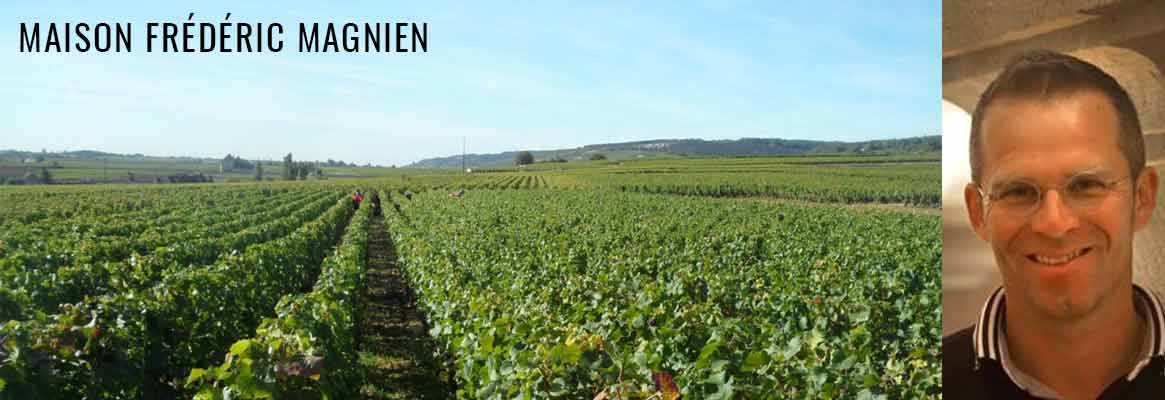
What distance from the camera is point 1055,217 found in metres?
1.50

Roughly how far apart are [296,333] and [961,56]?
13.7 ft

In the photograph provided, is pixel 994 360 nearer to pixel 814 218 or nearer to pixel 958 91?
pixel 958 91

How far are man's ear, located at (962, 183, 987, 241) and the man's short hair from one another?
0.09 ft

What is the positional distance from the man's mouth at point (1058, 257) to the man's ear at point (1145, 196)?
0.12m

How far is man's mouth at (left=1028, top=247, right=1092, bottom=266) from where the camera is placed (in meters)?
1.50

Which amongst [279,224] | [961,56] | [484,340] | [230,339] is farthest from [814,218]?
[961,56]

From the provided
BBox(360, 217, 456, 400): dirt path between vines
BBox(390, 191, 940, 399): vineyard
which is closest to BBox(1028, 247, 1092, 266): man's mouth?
BBox(390, 191, 940, 399): vineyard

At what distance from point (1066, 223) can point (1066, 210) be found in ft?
0.08

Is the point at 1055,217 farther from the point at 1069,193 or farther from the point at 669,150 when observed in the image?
the point at 669,150

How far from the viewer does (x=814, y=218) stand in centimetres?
2086

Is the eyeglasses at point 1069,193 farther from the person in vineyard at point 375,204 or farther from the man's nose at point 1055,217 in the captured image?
the person in vineyard at point 375,204

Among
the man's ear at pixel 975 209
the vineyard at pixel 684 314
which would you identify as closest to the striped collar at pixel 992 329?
the man's ear at pixel 975 209

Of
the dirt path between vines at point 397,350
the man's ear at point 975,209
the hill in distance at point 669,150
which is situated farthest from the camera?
the hill in distance at point 669,150

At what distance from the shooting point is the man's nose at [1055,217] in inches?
58.8
